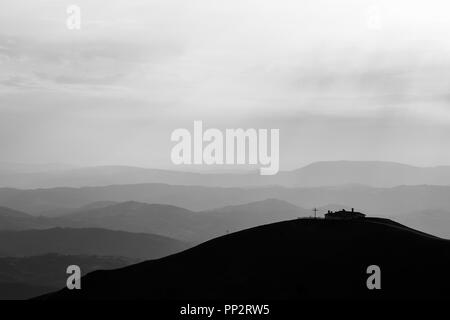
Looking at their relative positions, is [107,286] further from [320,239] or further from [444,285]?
[444,285]

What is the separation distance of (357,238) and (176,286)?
37.6 metres

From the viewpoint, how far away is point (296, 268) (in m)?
121

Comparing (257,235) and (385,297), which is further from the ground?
(257,235)

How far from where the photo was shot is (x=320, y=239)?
130m

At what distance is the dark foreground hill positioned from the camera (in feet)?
367

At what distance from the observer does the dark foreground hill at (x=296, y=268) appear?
112 metres

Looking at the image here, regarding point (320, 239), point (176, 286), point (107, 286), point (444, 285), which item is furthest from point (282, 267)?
point (107, 286)

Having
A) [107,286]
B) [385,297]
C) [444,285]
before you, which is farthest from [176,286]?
[444,285]
